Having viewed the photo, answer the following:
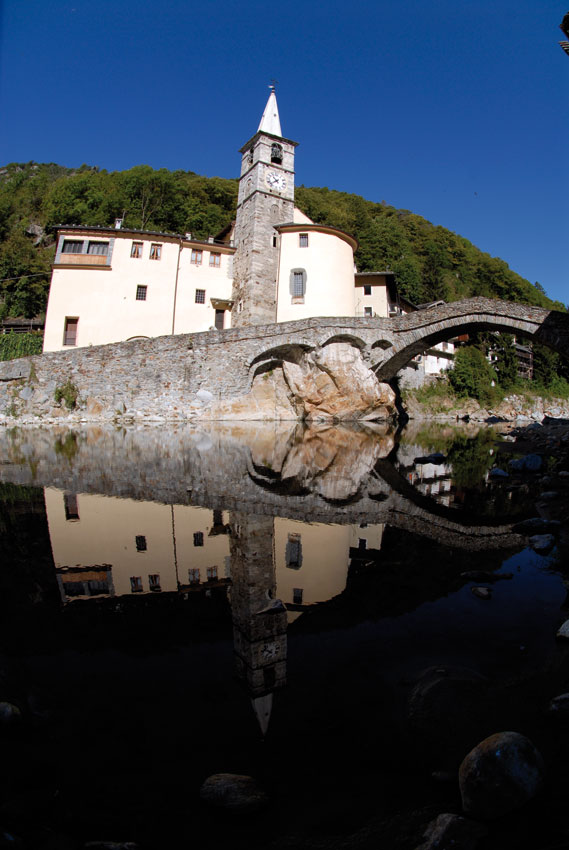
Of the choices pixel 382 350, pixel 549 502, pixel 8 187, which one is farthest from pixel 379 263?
pixel 8 187

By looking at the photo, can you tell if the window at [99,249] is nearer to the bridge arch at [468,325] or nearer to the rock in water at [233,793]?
the bridge arch at [468,325]

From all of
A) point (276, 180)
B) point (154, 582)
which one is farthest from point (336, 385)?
point (154, 582)

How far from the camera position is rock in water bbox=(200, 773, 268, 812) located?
7.12 ft

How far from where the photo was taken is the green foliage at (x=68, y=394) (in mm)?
27797

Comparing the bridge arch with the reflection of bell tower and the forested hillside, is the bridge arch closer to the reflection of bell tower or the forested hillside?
the reflection of bell tower

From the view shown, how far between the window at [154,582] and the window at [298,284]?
31.6m

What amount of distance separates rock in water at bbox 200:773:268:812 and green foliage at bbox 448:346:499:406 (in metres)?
46.1

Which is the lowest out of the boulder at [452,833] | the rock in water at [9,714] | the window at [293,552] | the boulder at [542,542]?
the rock in water at [9,714]

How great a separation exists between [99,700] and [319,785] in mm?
1505

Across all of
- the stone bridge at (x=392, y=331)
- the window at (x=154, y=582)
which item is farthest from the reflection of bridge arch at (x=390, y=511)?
the stone bridge at (x=392, y=331)

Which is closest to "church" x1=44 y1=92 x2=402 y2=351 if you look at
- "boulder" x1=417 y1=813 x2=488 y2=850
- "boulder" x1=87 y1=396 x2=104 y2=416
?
"boulder" x1=87 y1=396 x2=104 y2=416

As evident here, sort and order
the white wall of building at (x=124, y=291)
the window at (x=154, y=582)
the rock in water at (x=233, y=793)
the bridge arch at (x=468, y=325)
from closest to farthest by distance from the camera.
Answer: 1. the rock in water at (x=233, y=793)
2. the window at (x=154, y=582)
3. the bridge arch at (x=468, y=325)
4. the white wall of building at (x=124, y=291)

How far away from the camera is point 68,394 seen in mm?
27828

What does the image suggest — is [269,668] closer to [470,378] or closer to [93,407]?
[93,407]
